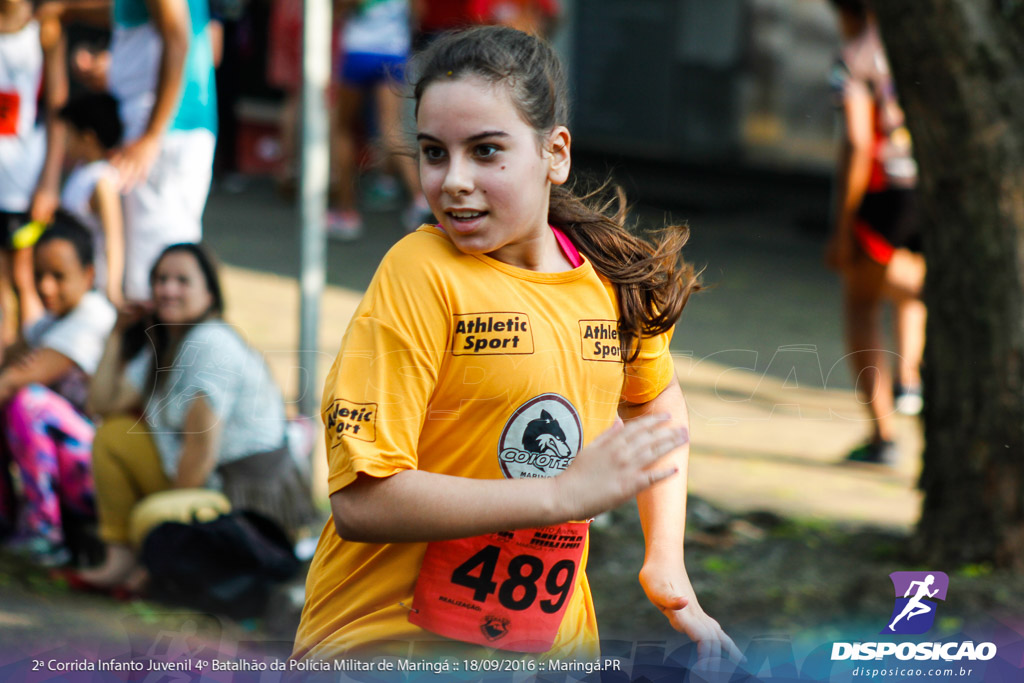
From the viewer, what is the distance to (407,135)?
182 cm

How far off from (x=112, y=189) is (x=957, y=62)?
272 cm

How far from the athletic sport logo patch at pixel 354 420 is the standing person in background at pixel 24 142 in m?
3.13

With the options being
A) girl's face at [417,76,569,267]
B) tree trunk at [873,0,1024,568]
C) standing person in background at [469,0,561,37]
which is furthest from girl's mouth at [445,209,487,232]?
standing person in background at [469,0,561,37]

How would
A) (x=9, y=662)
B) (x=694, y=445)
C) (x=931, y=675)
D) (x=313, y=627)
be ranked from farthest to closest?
Answer: (x=694, y=445) < (x=9, y=662) < (x=931, y=675) < (x=313, y=627)

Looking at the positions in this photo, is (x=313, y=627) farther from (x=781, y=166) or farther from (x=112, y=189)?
(x=781, y=166)

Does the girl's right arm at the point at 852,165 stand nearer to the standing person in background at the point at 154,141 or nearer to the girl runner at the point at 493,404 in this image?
the standing person in background at the point at 154,141

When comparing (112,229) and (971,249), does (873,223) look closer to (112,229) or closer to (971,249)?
(971,249)

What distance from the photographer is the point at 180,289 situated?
3.46 m

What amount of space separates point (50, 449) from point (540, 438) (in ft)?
8.48

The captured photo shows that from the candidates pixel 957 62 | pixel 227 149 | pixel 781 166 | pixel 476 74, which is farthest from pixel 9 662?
pixel 781 166

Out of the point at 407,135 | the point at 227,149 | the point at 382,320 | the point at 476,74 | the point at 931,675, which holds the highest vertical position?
the point at 476,74

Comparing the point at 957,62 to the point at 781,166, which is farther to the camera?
the point at 781,166

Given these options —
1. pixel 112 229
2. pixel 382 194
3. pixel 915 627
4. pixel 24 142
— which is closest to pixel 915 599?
pixel 915 627

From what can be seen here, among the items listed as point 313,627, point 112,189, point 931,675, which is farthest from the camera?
point 112,189
